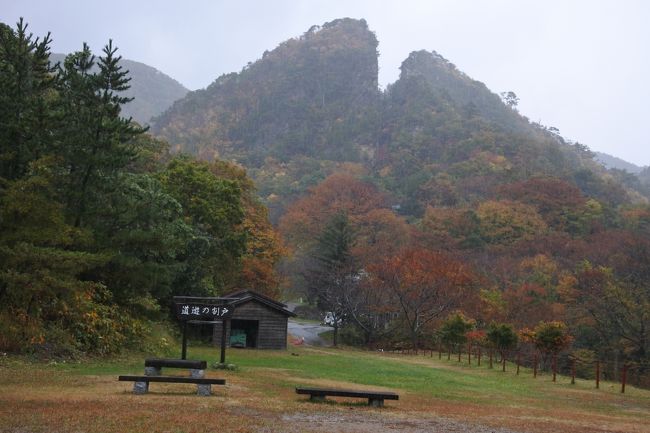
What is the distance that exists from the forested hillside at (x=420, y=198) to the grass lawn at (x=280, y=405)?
8.58 meters

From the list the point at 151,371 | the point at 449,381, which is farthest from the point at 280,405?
the point at 449,381

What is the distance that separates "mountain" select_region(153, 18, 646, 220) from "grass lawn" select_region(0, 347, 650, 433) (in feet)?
176

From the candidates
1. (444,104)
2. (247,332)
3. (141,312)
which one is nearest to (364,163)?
(444,104)

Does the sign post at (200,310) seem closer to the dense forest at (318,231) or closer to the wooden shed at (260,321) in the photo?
the dense forest at (318,231)

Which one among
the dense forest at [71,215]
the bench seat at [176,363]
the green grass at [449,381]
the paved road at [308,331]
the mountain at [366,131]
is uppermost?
the mountain at [366,131]

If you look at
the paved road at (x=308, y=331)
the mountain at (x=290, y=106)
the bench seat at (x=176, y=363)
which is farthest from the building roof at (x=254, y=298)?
the mountain at (x=290, y=106)

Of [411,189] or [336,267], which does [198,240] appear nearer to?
[336,267]

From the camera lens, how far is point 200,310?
16438mm

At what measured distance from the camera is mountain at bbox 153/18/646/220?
83.0m

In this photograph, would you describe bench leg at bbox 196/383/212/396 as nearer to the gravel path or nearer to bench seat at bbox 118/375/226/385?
bench seat at bbox 118/375/226/385

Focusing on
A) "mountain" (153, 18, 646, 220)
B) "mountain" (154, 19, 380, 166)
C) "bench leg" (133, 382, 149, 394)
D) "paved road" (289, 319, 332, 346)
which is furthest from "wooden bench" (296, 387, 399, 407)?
"mountain" (154, 19, 380, 166)

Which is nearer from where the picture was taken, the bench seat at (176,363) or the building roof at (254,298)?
the bench seat at (176,363)

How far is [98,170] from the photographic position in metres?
18.5

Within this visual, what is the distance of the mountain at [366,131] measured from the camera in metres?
83.0
